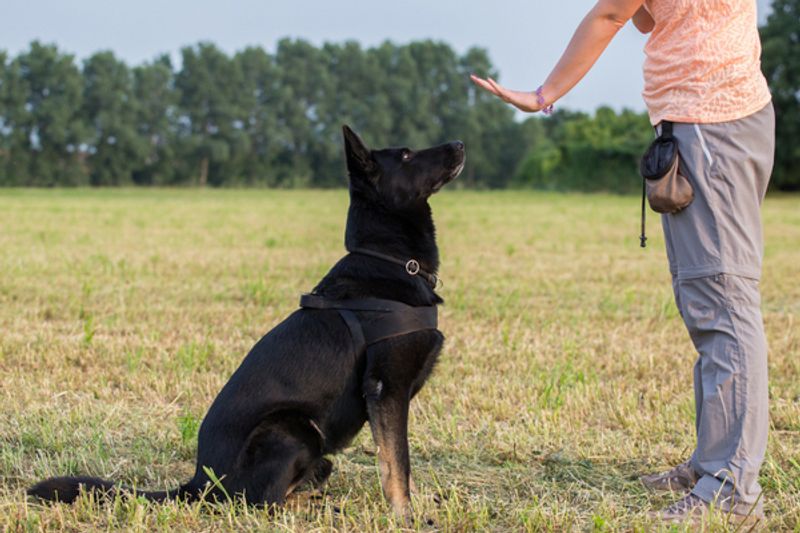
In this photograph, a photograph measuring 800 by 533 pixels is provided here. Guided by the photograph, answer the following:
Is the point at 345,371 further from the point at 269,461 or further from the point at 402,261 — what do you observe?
the point at 402,261

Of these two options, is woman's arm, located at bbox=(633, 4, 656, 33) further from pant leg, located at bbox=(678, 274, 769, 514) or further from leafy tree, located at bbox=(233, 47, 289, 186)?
leafy tree, located at bbox=(233, 47, 289, 186)

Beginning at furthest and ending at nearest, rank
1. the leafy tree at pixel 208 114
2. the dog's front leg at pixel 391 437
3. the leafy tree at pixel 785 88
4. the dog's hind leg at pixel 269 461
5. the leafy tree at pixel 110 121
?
the leafy tree at pixel 208 114
the leafy tree at pixel 110 121
the leafy tree at pixel 785 88
the dog's front leg at pixel 391 437
the dog's hind leg at pixel 269 461

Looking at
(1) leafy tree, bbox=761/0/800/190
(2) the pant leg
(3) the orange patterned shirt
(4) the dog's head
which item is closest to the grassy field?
(2) the pant leg

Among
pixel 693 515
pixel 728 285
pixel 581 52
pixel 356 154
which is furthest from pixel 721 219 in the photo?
pixel 356 154

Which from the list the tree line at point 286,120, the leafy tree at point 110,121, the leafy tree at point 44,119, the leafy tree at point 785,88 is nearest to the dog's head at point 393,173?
the tree line at point 286,120

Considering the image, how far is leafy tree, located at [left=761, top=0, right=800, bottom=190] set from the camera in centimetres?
4505

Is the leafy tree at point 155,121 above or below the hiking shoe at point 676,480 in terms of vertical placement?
above

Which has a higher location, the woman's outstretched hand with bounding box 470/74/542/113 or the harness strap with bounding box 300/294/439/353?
the woman's outstretched hand with bounding box 470/74/542/113

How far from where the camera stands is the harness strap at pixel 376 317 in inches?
134

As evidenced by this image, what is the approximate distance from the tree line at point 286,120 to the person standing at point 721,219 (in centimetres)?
4358

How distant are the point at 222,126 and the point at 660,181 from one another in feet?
208

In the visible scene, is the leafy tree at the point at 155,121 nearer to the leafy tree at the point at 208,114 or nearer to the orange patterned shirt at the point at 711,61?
the leafy tree at the point at 208,114

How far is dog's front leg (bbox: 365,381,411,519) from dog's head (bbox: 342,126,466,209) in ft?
2.74

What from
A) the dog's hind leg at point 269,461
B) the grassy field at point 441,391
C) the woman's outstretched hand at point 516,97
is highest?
the woman's outstretched hand at point 516,97
